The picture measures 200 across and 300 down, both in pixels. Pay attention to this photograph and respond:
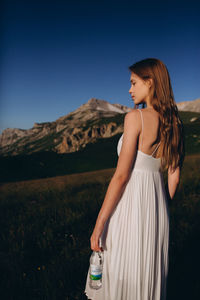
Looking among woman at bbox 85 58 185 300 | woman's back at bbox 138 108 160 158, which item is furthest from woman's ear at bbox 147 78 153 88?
woman's back at bbox 138 108 160 158

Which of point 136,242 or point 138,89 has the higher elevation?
point 138,89

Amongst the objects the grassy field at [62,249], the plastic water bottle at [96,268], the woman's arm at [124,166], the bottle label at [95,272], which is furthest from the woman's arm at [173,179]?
the grassy field at [62,249]

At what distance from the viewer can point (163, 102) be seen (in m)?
2.36

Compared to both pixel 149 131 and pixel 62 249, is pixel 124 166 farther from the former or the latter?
pixel 62 249

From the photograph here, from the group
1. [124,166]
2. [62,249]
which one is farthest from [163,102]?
[62,249]

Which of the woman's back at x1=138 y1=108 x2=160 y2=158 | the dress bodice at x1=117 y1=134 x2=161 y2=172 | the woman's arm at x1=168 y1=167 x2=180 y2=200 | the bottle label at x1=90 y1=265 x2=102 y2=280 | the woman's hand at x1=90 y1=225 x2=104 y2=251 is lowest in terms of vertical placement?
the bottle label at x1=90 y1=265 x2=102 y2=280

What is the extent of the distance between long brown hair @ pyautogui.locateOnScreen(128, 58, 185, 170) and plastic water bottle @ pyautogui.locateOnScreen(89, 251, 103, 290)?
1405 mm

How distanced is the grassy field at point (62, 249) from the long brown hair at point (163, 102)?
241 centimetres

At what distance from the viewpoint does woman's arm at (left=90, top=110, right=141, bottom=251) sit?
2.14 m

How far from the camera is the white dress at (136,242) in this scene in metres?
2.34

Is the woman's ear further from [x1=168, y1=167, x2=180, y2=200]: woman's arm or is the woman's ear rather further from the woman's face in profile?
[x1=168, y1=167, x2=180, y2=200]: woman's arm

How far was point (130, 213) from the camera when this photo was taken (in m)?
2.38

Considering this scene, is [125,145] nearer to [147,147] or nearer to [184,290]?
[147,147]

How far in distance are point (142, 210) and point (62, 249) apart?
107 inches
